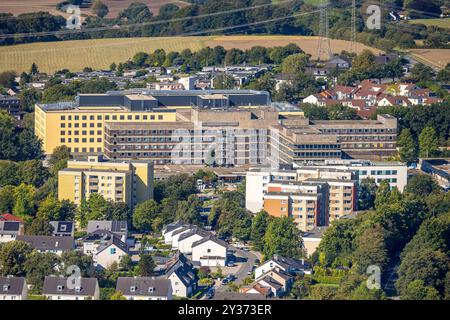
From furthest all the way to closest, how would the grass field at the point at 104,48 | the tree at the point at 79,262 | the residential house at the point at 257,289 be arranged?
the grass field at the point at 104,48, the tree at the point at 79,262, the residential house at the point at 257,289

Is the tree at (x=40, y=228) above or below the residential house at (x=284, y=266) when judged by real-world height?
below

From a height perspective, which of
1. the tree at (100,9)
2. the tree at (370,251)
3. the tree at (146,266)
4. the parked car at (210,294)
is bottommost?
the parked car at (210,294)

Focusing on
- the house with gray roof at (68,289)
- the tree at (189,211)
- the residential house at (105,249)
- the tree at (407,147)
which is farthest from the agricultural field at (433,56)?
the house with gray roof at (68,289)

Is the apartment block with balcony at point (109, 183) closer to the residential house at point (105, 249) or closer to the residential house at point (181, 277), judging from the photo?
the residential house at point (105, 249)

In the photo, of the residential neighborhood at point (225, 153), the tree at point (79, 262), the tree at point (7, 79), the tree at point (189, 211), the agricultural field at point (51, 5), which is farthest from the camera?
the agricultural field at point (51, 5)

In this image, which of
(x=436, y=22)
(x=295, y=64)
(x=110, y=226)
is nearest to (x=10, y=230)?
(x=110, y=226)

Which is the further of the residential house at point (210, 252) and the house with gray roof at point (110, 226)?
the house with gray roof at point (110, 226)

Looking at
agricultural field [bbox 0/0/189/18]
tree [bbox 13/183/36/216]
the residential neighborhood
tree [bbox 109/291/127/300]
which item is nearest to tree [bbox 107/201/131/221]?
the residential neighborhood
